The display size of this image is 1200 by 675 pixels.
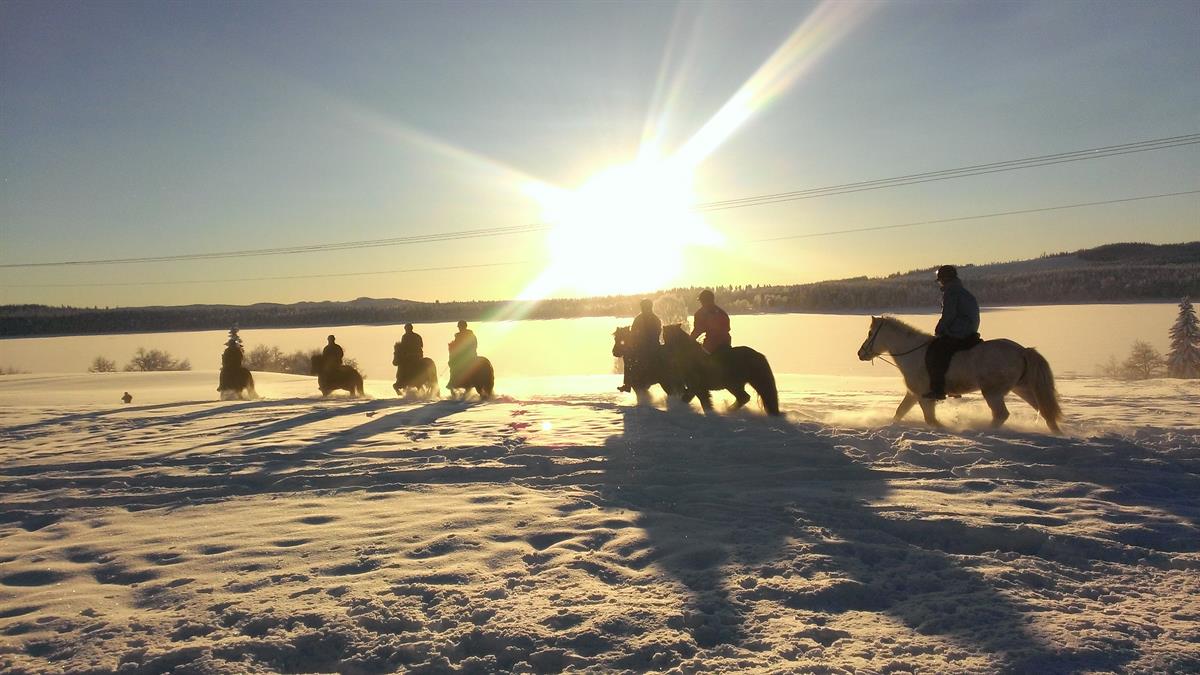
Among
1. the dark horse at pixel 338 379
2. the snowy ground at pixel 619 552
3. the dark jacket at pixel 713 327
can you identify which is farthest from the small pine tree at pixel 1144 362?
the dark horse at pixel 338 379

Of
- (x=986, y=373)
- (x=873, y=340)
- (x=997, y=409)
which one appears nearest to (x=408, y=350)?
(x=873, y=340)

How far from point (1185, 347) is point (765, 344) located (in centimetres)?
1998

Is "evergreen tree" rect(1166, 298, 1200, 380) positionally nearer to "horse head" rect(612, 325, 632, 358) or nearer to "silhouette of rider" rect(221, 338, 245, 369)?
"horse head" rect(612, 325, 632, 358)

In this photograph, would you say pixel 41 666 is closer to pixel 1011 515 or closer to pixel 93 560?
pixel 93 560

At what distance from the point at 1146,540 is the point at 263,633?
18.7 ft

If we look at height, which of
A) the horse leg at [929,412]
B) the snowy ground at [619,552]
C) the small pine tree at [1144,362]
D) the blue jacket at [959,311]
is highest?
the blue jacket at [959,311]

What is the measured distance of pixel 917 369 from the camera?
989 cm

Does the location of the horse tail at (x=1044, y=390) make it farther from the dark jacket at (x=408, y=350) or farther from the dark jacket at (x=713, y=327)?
the dark jacket at (x=408, y=350)

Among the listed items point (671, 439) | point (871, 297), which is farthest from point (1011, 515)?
point (871, 297)

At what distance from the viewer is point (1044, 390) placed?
28.5ft

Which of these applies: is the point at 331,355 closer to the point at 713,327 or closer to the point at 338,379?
the point at 338,379

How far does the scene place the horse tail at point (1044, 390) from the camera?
339 inches

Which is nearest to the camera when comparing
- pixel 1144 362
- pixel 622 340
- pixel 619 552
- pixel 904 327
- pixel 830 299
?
pixel 619 552

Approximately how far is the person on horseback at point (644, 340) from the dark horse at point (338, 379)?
787 cm
